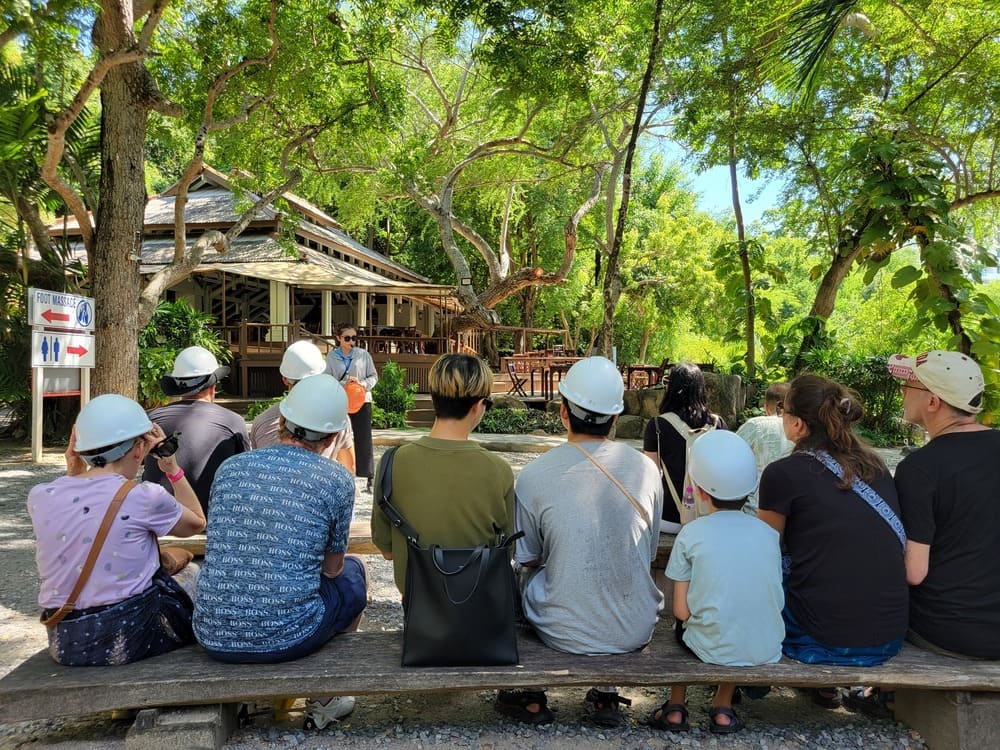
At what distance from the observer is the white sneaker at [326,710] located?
283 cm

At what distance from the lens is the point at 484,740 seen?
9.04 ft

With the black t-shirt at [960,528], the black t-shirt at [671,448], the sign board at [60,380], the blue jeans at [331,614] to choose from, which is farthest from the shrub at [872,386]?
the sign board at [60,380]

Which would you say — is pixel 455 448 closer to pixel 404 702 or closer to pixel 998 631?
pixel 404 702

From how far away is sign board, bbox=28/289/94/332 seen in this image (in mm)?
8125

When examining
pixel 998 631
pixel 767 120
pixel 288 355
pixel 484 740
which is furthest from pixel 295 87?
pixel 998 631

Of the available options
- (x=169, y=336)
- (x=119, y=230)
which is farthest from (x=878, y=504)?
(x=169, y=336)

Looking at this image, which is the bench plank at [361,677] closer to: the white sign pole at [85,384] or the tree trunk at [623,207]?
the tree trunk at [623,207]

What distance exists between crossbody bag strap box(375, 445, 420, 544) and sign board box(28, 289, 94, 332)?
7.50 meters

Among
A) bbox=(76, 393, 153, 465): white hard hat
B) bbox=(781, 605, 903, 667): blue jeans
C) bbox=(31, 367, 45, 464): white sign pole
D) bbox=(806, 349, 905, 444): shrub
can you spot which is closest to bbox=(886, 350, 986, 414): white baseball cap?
bbox=(781, 605, 903, 667): blue jeans

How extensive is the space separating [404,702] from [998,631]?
2454 millimetres

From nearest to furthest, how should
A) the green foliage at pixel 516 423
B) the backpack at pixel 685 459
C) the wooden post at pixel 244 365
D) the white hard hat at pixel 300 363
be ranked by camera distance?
the backpack at pixel 685 459 < the white hard hat at pixel 300 363 < the green foliage at pixel 516 423 < the wooden post at pixel 244 365

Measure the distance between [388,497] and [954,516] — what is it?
7.03 feet

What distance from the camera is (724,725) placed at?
9.12 ft

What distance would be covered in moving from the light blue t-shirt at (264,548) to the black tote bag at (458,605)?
1.05 ft
